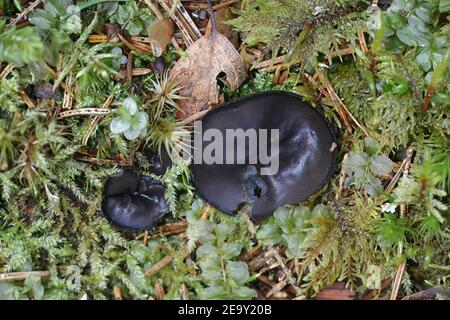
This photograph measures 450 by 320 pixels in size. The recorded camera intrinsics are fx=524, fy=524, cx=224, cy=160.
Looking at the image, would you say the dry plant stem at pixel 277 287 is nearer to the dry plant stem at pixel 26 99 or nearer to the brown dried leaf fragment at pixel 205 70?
the brown dried leaf fragment at pixel 205 70

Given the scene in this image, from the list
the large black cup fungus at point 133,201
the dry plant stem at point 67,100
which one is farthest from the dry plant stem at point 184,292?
the dry plant stem at point 67,100

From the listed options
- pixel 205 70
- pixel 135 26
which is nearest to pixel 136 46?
pixel 135 26

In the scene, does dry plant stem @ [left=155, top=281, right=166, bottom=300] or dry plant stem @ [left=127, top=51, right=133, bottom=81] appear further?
dry plant stem @ [left=127, top=51, right=133, bottom=81]

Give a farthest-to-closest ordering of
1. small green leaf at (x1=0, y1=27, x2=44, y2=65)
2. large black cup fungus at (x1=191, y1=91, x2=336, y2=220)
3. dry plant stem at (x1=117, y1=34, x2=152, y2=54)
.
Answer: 1. dry plant stem at (x1=117, y1=34, x2=152, y2=54)
2. large black cup fungus at (x1=191, y1=91, x2=336, y2=220)
3. small green leaf at (x1=0, y1=27, x2=44, y2=65)

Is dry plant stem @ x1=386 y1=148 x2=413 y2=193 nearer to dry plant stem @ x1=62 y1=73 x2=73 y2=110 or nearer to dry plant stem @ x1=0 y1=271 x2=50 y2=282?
dry plant stem @ x1=62 y1=73 x2=73 y2=110

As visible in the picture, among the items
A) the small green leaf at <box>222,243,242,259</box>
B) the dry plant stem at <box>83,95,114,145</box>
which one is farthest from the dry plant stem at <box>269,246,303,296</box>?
the dry plant stem at <box>83,95,114,145</box>

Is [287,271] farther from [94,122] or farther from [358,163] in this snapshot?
[94,122]

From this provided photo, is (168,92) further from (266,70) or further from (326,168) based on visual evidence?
(326,168)

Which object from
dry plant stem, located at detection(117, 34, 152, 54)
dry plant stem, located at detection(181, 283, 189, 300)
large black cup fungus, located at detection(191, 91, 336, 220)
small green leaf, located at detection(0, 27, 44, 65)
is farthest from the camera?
dry plant stem, located at detection(117, 34, 152, 54)
